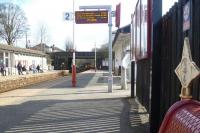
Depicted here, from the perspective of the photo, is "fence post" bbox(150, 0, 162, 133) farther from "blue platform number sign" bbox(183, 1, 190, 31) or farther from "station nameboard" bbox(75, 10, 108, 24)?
"station nameboard" bbox(75, 10, 108, 24)

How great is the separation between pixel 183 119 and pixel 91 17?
20.5 m

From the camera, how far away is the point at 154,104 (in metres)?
7.43

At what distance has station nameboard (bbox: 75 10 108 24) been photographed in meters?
22.3

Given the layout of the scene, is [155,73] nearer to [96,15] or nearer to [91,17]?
[96,15]

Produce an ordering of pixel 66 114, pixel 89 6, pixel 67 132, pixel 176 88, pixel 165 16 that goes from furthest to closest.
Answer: pixel 89 6
pixel 66 114
pixel 67 132
pixel 165 16
pixel 176 88

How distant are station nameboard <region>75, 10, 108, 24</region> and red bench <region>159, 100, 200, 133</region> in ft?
63.8

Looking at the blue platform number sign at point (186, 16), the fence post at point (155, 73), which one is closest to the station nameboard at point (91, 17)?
the fence post at point (155, 73)

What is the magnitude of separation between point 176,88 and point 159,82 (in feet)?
4.64

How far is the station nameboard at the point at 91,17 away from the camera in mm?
22281

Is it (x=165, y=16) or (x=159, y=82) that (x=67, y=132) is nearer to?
(x=159, y=82)

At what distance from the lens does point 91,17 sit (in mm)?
22891

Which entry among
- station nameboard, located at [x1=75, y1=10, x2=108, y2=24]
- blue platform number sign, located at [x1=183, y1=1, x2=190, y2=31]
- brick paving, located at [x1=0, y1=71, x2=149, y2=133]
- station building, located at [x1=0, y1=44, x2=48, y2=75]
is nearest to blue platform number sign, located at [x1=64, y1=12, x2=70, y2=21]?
station nameboard, located at [x1=75, y1=10, x2=108, y2=24]

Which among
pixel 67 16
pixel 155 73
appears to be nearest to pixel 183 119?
pixel 155 73

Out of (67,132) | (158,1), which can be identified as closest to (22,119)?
(67,132)
